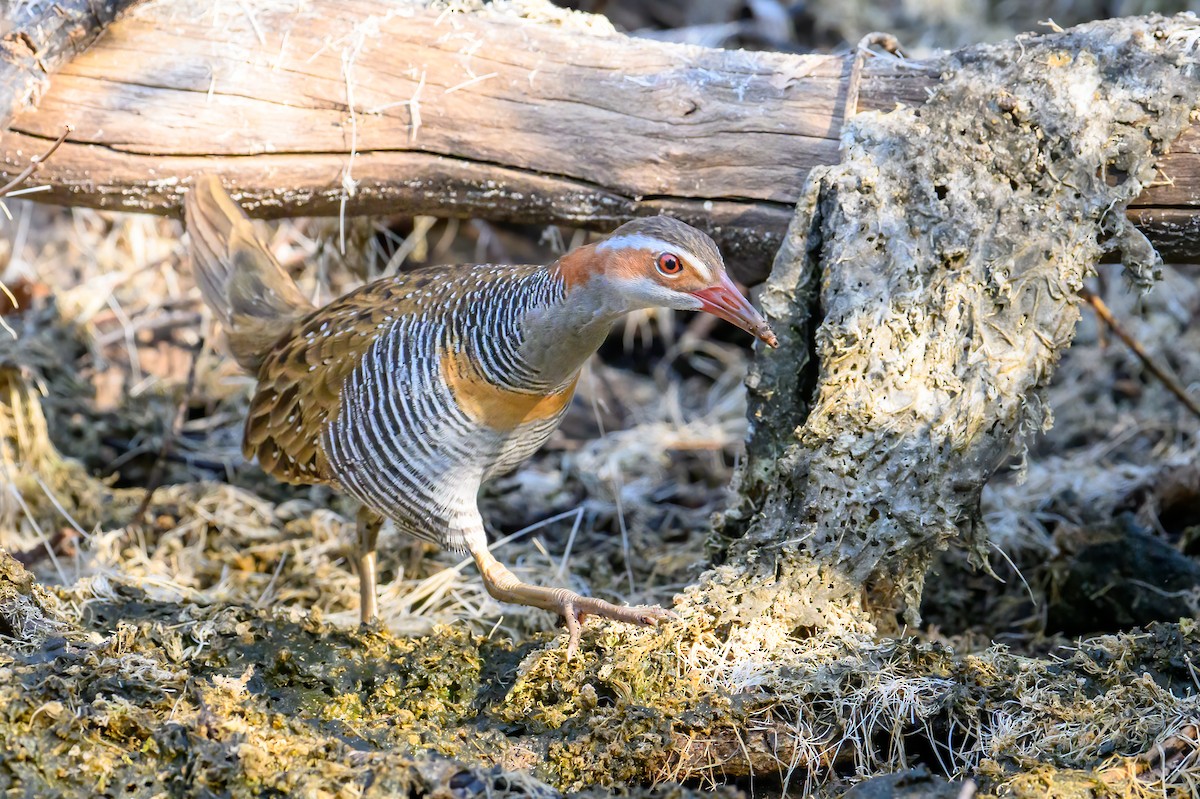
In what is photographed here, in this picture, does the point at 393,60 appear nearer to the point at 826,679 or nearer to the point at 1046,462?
the point at 826,679

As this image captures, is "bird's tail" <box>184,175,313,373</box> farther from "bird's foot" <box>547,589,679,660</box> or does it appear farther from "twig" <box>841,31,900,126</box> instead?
"twig" <box>841,31,900,126</box>

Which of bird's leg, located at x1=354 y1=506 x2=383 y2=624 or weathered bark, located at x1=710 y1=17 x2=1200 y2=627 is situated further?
bird's leg, located at x1=354 y1=506 x2=383 y2=624

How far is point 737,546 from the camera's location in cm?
349

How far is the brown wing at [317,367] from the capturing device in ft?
12.2

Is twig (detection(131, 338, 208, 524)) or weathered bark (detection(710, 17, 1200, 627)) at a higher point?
weathered bark (detection(710, 17, 1200, 627))

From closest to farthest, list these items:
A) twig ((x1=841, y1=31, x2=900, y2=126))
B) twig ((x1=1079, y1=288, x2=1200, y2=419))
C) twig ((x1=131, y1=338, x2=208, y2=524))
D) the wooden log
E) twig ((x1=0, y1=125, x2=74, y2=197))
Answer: twig ((x1=0, y1=125, x2=74, y2=197)) < twig ((x1=841, y1=31, x2=900, y2=126)) < the wooden log < twig ((x1=1079, y1=288, x2=1200, y2=419)) < twig ((x1=131, y1=338, x2=208, y2=524))

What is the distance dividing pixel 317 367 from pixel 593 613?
50.3 inches

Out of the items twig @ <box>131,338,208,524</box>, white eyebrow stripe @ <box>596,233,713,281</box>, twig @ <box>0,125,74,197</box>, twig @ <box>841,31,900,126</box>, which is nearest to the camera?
white eyebrow stripe @ <box>596,233,713,281</box>

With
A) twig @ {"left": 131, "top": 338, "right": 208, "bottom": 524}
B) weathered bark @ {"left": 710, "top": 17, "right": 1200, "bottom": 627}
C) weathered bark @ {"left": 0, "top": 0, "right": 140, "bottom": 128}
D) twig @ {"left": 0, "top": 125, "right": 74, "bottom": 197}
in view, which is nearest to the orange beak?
weathered bark @ {"left": 710, "top": 17, "right": 1200, "bottom": 627}

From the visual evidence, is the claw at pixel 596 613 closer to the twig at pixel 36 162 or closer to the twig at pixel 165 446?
the twig at pixel 36 162

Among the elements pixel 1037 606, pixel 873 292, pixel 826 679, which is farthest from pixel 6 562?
pixel 1037 606

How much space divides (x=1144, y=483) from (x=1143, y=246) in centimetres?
155

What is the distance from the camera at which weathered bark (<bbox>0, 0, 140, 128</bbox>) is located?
140 inches

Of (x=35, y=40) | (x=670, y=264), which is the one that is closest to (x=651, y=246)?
(x=670, y=264)
